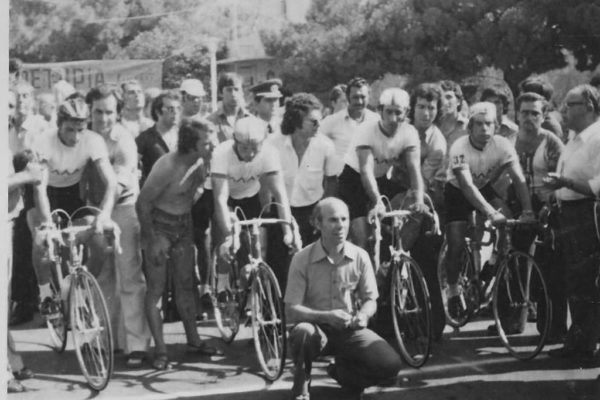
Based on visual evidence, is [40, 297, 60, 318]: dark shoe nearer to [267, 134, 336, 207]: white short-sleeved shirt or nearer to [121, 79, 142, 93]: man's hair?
[267, 134, 336, 207]: white short-sleeved shirt

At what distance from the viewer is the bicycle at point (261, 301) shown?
6.78m

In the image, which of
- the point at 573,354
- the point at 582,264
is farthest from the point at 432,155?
the point at 573,354

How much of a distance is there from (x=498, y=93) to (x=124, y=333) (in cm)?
360

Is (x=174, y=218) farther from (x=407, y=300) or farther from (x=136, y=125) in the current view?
(x=136, y=125)

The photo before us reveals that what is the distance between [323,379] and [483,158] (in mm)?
2041

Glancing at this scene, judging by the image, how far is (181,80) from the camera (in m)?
9.88

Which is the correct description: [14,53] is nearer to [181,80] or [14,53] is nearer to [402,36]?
[181,80]

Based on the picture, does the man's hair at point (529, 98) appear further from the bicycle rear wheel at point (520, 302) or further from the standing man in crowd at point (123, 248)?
the standing man in crowd at point (123, 248)

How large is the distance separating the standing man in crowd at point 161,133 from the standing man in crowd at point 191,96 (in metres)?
0.27

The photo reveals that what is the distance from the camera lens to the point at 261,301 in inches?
276

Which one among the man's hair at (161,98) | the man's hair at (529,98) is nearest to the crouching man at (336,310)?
the man's hair at (529,98)

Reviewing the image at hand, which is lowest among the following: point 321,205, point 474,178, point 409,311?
point 409,311

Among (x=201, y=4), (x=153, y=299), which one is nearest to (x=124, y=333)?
(x=153, y=299)

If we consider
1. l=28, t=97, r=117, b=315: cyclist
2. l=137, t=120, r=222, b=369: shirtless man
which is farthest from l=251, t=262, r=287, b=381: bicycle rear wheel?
l=28, t=97, r=117, b=315: cyclist
